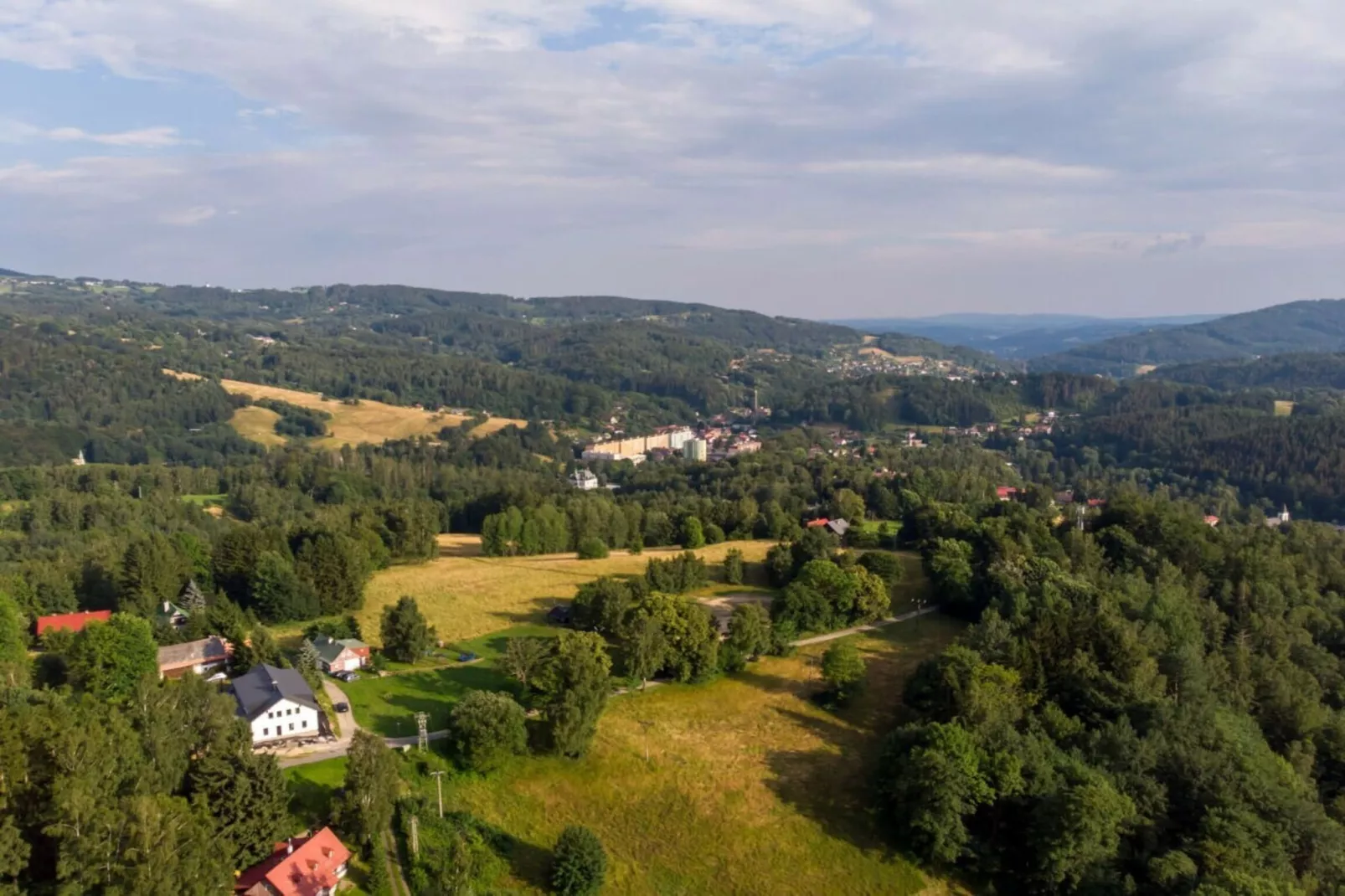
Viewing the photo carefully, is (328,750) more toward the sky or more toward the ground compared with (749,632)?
more toward the ground

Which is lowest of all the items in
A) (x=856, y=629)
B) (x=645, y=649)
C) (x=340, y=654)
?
(x=856, y=629)

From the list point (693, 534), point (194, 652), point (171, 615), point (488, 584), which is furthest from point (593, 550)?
point (194, 652)

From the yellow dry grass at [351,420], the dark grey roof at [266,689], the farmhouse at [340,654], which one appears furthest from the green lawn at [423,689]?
the yellow dry grass at [351,420]

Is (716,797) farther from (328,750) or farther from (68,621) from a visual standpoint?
(68,621)

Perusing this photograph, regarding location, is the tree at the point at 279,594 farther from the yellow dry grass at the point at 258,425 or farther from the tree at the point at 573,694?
the yellow dry grass at the point at 258,425

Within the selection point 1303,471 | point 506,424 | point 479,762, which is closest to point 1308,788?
point 479,762

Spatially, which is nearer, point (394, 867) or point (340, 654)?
point (394, 867)

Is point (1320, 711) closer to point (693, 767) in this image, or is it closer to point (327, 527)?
point (693, 767)

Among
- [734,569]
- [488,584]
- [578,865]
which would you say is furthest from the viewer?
[734,569]

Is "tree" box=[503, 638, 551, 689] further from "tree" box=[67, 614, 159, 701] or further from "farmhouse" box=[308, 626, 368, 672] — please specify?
"tree" box=[67, 614, 159, 701]
